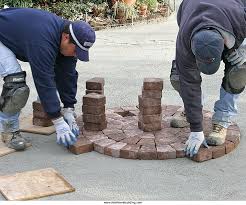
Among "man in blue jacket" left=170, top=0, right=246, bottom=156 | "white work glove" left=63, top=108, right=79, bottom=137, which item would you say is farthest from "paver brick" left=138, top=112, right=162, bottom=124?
"white work glove" left=63, top=108, right=79, bottom=137

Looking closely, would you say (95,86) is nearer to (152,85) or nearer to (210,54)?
(152,85)

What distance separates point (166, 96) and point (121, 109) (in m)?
0.77

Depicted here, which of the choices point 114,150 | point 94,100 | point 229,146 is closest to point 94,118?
point 94,100

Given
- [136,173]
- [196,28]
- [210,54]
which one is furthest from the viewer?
[136,173]

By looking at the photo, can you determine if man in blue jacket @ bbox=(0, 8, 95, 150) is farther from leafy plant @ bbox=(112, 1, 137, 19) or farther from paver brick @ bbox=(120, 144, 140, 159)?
leafy plant @ bbox=(112, 1, 137, 19)

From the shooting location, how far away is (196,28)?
3287 mm

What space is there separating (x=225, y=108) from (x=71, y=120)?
1.27 meters

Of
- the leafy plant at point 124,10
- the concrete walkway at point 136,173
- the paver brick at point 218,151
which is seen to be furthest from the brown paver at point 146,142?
the leafy plant at point 124,10

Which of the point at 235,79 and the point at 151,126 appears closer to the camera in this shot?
the point at 235,79

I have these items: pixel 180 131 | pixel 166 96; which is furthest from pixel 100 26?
pixel 180 131

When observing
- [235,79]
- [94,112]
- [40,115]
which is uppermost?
[235,79]

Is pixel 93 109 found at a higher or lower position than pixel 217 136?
higher

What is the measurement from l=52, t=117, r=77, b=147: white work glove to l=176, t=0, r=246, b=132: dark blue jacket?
91 cm

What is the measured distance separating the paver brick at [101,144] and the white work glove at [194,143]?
608mm
